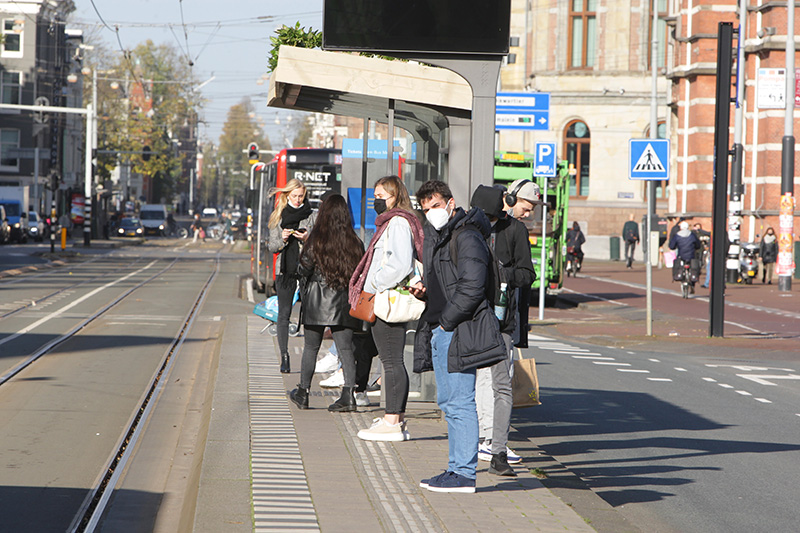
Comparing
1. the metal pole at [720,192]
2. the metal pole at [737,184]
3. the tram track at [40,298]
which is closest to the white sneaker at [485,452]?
the metal pole at [720,192]

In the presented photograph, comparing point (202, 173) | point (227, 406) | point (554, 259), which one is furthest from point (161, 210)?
point (202, 173)

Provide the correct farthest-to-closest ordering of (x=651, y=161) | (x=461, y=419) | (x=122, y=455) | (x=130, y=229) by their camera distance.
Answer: (x=130, y=229), (x=651, y=161), (x=122, y=455), (x=461, y=419)

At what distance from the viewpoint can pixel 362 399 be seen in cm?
915

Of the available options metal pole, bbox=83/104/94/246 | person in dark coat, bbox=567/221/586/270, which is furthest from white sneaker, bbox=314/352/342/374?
metal pole, bbox=83/104/94/246

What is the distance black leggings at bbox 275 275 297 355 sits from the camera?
35.8 feet

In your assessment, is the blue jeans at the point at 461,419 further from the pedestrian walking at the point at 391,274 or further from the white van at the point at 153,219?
the white van at the point at 153,219

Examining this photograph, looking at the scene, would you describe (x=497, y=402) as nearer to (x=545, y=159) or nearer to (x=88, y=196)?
(x=545, y=159)

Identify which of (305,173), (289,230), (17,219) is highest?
(305,173)

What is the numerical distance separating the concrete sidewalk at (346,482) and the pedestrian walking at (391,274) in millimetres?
191

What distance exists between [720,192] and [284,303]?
9244 millimetres

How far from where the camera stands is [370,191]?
12875mm

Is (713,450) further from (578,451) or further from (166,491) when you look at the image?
(166,491)

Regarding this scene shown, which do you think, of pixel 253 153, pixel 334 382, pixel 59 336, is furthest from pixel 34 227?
pixel 334 382

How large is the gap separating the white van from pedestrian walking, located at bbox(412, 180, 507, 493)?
80866 mm
